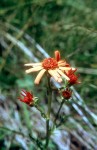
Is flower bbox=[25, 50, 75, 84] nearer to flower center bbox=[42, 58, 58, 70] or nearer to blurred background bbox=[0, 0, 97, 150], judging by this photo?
flower center bbox=[42, 58, 58, 70]

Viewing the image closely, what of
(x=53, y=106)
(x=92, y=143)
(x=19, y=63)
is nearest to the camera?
(x=92, y=143)

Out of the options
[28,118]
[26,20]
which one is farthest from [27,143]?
[26,20]

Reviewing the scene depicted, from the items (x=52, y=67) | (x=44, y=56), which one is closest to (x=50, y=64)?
(x=52, y=67)

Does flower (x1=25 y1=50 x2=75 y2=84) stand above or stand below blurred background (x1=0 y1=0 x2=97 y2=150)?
below

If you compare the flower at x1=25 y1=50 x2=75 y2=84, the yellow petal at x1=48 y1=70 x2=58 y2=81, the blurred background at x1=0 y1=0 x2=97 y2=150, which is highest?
the blurred background at x1=0 y1=0 x2=97 y2=150

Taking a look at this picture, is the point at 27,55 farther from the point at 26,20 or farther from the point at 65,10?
the point at 65,10

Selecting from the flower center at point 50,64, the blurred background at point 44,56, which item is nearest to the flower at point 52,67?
the flower center at point 50,64

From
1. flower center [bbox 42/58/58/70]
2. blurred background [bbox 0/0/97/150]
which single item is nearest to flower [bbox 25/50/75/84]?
flower center [bbox 42/58/58/70]

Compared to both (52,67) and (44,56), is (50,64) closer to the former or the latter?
(52,67)
